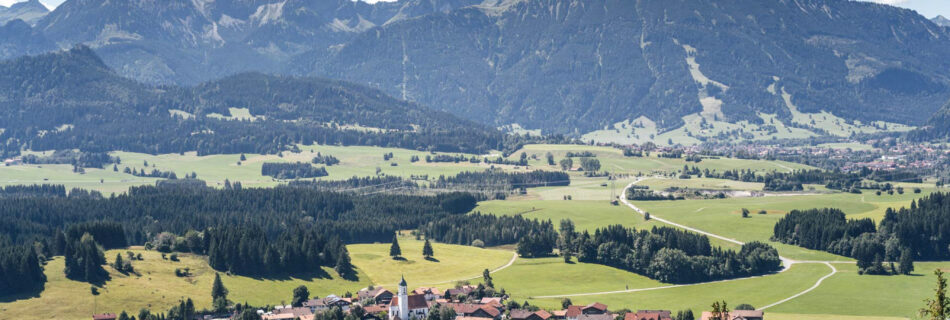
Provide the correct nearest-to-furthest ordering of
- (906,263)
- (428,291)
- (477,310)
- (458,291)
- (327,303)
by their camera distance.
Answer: (477,310) → (327,303) → (428,291) → (458,291) → (906,263)

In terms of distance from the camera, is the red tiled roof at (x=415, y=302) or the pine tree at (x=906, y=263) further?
the pine tree at (x=906, y=263)

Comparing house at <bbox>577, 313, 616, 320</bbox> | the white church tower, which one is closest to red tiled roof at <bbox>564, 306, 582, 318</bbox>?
house at <bbox>577, 313, 616, 320</bbox>

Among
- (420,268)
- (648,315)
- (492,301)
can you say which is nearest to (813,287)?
(648,315)

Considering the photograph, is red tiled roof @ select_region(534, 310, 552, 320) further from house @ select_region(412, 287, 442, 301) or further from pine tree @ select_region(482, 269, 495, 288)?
pine tree @ select_region(482, 269, 495, 288)

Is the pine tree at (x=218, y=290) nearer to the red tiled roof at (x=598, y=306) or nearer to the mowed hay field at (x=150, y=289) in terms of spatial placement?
the mowed hay field at (x=150, y=289)

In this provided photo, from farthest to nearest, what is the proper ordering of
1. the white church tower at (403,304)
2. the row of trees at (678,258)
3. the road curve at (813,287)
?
the row of trees at (678,258) → the road curve at (813,287) → the white church tower at (403,304)

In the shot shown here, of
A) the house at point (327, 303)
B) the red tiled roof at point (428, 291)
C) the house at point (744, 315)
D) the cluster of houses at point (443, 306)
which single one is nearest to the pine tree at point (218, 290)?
the cluster of houses at point (443, 306)

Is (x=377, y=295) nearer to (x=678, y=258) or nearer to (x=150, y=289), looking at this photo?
(x=150, y=289)
